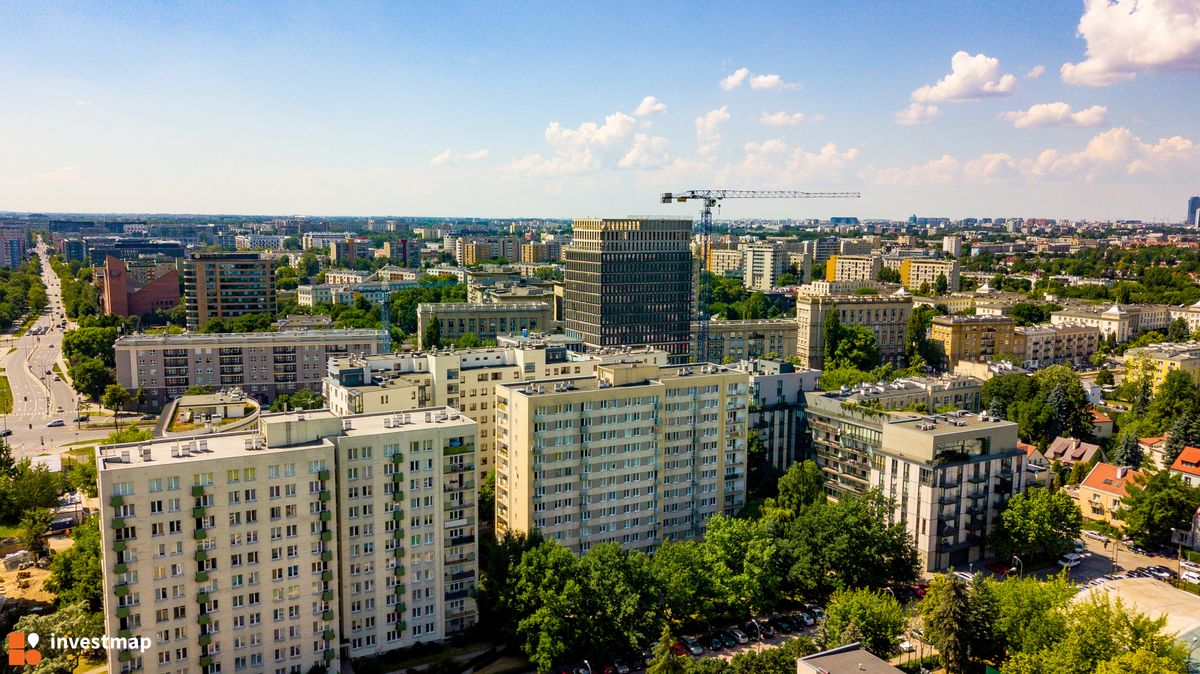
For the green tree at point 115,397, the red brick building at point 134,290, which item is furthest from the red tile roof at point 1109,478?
the red brick building at point 134,290

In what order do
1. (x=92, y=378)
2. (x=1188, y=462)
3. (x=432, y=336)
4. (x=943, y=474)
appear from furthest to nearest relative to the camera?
(x=432, y=336) → (x=92, y=378) → (x=1188, y=462) → (x=943, y=474)

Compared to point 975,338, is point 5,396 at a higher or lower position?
lower

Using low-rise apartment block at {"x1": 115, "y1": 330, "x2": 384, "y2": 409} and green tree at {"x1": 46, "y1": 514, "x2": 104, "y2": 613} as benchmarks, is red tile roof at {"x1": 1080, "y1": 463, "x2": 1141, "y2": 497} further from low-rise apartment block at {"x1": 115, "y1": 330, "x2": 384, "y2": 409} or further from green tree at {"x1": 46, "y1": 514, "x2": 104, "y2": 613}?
low-rise apartment block at {"x1": 115, "y1": 330, "x2": 384, "y2": 409}

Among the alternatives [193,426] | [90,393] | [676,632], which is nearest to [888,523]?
[676,632]

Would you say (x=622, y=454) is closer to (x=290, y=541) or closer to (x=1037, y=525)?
(x=290, y=541)

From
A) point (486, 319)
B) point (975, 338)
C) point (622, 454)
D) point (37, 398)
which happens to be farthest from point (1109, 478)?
point (37, 398)

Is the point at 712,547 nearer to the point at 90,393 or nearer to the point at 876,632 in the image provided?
the point at 876,632

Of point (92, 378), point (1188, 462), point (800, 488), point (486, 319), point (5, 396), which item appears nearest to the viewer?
point (800, 488)
